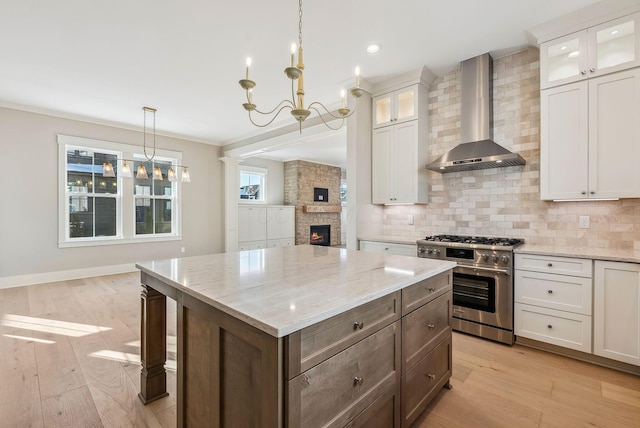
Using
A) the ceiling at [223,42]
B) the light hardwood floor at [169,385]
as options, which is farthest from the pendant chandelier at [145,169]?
the light hardwood floor at [169,385]

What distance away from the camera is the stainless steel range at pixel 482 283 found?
8.75ft

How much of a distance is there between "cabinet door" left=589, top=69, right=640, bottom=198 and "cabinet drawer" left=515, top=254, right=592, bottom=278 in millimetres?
628

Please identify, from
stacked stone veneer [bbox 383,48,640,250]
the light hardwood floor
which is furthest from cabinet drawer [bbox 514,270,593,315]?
stacked stone veneer [bbox 383,48,640,250]

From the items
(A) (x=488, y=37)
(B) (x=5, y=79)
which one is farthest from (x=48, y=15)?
(A) (x=488, y=37)

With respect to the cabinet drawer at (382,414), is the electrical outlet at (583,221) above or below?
above

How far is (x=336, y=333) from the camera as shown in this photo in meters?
1.09

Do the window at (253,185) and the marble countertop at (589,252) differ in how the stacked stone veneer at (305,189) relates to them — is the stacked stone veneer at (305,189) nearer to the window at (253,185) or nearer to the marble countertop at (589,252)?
the window at (253,185)

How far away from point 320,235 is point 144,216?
506cm

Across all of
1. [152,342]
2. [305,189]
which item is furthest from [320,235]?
[152,342]

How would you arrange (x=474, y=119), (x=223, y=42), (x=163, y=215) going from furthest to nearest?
(x=163, y=215)
(x=474, y=119)
(x=223, y=42)

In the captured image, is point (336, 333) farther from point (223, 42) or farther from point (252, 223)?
point (252, 223)

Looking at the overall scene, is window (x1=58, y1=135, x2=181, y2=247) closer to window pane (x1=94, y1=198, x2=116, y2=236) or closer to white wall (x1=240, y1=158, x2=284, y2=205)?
window pane (x1=94, y1=198, x2=116, y2=236)

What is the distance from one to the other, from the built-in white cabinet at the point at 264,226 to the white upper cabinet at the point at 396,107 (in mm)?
4602

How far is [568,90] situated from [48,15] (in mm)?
4608
